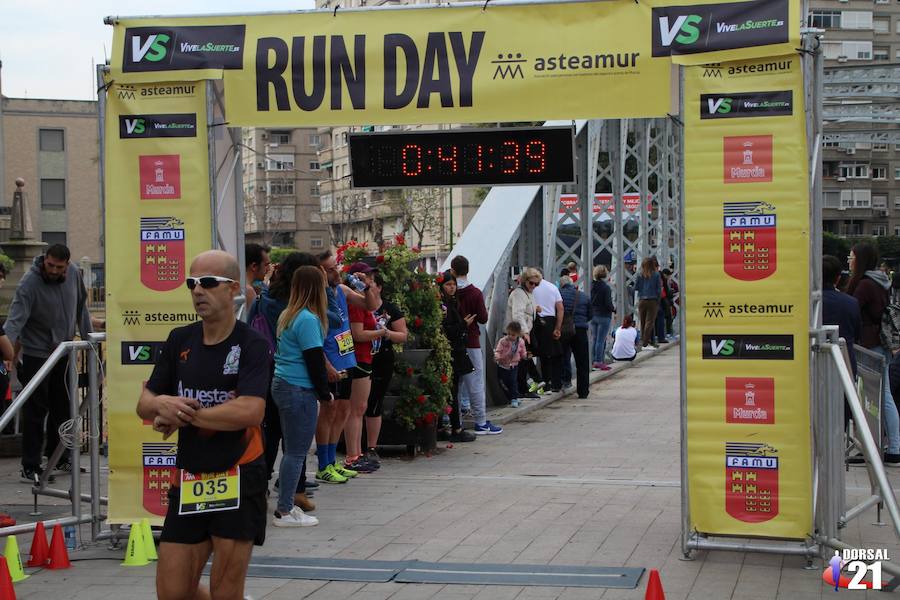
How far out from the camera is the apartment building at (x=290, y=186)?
9906cm

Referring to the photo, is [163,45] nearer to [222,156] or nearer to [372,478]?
[222,156]

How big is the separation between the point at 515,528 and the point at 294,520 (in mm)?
1636

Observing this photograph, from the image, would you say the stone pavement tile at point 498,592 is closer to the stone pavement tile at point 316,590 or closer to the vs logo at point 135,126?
the stone pavement tile at point 316,590

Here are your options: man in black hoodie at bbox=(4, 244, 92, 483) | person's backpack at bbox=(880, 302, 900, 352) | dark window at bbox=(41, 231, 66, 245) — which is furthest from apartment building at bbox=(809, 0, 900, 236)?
man in black hoodie at bbox=(4, 244, 92, 483)

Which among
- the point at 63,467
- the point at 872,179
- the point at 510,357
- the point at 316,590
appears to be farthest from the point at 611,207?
the point at 872,179

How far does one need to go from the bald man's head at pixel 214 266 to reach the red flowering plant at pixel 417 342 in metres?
6.75

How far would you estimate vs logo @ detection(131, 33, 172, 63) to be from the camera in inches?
324

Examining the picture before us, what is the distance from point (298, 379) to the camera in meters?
8.70

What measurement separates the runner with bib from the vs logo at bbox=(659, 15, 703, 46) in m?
3.79

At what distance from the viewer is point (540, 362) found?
18.2 meters

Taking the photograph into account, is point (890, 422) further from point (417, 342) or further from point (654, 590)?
point (654, 590)

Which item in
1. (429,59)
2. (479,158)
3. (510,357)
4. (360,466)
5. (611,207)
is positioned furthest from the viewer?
(611,207)

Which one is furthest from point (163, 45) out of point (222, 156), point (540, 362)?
point (540, 362)

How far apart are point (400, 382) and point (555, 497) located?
8.88 ft
